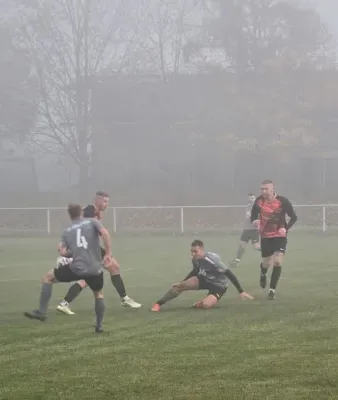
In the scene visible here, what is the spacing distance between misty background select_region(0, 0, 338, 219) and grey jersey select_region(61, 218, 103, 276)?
118ft

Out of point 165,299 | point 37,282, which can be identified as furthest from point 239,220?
point 165,299

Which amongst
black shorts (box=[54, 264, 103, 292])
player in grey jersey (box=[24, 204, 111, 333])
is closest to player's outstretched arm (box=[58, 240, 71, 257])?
player in grey jersey (box=[24, 204, 111, 333])

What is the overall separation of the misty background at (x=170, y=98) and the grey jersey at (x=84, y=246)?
36.0m

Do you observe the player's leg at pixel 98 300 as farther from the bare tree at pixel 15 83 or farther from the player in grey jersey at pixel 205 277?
the bare tree at pixel 15 83

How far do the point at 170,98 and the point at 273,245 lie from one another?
37.1 m

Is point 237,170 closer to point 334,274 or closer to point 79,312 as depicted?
point 334,274

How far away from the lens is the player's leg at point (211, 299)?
480 inches

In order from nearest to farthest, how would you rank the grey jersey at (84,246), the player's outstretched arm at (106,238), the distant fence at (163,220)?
1. the grey jersey at (84,246)
2. the player's outstretched arm at (106,238)
3. the distant fence at (163,220)

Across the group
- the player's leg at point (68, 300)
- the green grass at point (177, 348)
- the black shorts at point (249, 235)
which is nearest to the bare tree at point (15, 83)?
the black shorts at point (249, 235)

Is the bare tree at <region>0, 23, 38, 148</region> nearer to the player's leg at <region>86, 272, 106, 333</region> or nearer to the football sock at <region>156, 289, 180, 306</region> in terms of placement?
the football sock at <region>156, 289, 180, 306</region>

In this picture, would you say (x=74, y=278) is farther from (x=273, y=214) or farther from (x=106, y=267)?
(x=273, y=214)

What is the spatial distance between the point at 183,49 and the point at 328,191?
11409mm

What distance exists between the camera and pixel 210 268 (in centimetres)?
1248

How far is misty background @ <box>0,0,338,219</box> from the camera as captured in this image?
4706 cm
